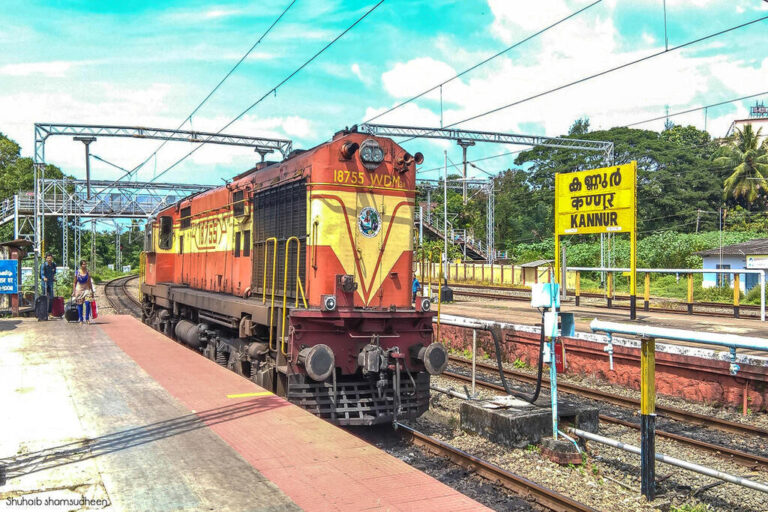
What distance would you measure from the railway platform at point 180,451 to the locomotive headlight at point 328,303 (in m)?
1.29

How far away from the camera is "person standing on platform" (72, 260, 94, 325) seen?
15.6 m

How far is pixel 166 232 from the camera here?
51.7 feet

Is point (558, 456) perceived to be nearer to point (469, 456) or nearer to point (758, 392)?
point (469, 456)

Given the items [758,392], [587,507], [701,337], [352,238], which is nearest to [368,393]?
[352,238]

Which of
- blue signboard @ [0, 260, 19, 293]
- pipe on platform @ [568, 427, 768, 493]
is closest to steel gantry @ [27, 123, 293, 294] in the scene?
blue signboard @ [0, 260, 19, 293]

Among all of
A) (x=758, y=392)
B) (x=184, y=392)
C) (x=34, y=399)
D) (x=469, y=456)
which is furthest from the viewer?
(x=758, y=392)

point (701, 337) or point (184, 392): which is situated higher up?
point (701, 337)

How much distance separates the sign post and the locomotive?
7536mm

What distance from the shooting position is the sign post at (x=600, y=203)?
49.8 ft

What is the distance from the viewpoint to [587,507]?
209 inches

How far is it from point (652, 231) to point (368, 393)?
45.9 m

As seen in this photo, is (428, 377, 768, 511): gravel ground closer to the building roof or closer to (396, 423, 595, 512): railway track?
(396, 423, 595, 512): railway track

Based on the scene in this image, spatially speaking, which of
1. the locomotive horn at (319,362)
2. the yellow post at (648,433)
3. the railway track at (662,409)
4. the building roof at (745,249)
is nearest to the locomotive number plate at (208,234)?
the locomotive horn at (319,362)

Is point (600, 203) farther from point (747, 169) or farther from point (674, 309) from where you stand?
point (747, 169)
